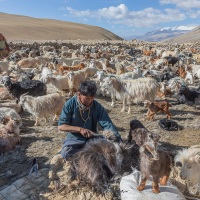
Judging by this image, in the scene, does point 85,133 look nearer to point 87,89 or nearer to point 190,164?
point 87,89

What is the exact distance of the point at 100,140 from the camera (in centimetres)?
384

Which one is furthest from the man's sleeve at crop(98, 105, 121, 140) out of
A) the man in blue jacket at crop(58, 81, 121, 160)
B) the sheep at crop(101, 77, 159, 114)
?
the sheep at crop(101, 77, 159, 114)

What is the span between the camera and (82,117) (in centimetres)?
423

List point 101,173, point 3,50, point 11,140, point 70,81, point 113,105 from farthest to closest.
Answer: point 3,50
point 70,81
point 113,105
point 11,140
point 101,173

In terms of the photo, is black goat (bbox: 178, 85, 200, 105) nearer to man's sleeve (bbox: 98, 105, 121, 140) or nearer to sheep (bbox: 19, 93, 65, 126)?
sheep (bbox: 19, 93, 65, 126)

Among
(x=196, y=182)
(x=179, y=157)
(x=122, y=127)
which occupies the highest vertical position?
(x=179, y=157)

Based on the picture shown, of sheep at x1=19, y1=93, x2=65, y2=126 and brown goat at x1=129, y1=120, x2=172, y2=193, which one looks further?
sheep at x1=19, y1=93, x2=65, y2=126

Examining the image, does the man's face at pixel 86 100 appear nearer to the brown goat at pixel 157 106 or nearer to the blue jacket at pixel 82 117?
the blue jacket at pixel 82 117

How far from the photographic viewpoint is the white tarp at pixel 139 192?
3.25 meters

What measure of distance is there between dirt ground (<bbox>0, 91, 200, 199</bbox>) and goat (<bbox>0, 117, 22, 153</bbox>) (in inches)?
4.4

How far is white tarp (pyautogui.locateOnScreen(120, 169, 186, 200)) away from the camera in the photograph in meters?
3.25

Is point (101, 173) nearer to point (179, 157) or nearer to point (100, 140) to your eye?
point (100, 140)

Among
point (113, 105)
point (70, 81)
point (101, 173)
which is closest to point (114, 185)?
point (101, 173)

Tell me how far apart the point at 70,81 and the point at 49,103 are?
2863 mm
